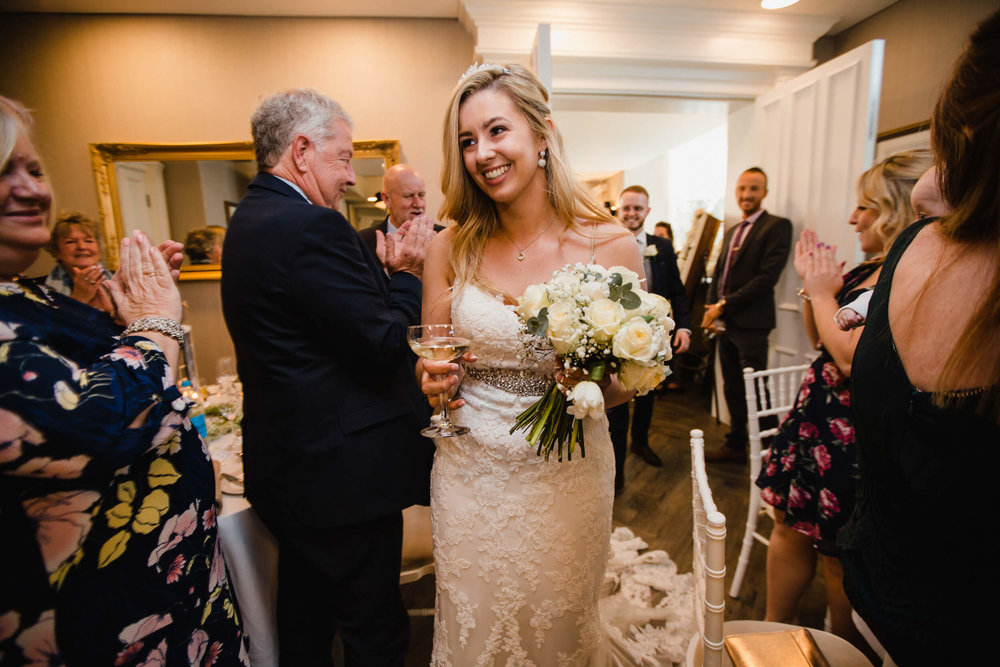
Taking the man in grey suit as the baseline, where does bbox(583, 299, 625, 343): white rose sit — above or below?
below

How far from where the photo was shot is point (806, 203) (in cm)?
373

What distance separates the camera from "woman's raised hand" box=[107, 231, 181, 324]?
1.03 metres

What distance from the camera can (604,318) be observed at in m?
0.97

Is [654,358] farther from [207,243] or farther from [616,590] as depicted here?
[207,243]

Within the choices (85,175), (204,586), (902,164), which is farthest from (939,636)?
(85,175)

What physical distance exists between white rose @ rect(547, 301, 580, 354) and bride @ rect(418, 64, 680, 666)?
0.62ft

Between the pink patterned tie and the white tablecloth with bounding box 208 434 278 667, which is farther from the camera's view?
the pink patterned tie

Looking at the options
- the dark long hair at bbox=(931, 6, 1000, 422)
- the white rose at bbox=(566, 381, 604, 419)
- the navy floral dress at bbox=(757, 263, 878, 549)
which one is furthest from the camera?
the navy floral dress at bbox=(757, 263, 878, 549)

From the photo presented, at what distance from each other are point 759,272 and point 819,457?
264 cm

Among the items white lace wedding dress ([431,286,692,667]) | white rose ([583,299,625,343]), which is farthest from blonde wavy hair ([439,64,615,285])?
white rose ([583,299,625,343])

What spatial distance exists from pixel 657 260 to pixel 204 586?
123 inches

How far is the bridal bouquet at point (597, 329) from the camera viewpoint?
0.96 metres

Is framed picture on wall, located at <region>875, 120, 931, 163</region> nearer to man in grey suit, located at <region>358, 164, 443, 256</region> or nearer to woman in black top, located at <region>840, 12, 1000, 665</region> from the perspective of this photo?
man in grey suit, located at <region>358, 164, 443, 256</region>

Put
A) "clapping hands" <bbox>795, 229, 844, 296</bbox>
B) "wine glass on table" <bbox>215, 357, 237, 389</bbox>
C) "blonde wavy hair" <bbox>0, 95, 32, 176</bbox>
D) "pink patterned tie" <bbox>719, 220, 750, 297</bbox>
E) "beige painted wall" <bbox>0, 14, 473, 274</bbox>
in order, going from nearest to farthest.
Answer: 1. "blonde wavy hair" <bbox>0, 95, 32, 176</bbox>
2. "clapping hands" <bbox>795, 229, 844, 296</bbox>
3. "wine glass on table" <bbox>215, 357, 237, 389</bbox>
4. "beige painted wall" <bbox>0, 14, 473, 274</bbox>
5. "pink patterned tie" <bbox>719, 220, 750, 297</bbox>
